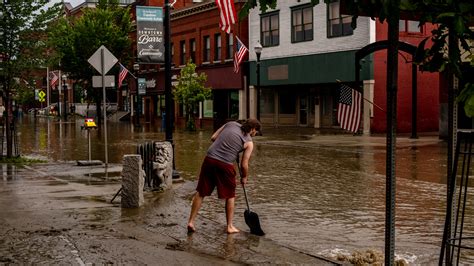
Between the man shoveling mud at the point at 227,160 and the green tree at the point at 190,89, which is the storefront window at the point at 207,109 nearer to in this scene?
the green tree at the point at 190,89

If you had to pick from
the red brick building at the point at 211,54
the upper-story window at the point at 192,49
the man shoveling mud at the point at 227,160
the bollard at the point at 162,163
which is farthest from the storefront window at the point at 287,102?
the man shoveling mud at the point at 227,160

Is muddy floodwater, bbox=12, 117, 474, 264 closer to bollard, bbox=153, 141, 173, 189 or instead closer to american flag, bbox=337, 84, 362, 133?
bollard, bbox=153, 141, 173, 189

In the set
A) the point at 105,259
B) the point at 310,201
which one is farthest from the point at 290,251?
the point at 310,201

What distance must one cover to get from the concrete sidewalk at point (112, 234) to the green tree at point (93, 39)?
42.5 m

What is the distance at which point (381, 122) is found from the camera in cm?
3409

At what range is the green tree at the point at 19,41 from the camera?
1902 centimetres

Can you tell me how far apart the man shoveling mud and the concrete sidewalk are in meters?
0.54

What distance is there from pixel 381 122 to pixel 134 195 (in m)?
25.3

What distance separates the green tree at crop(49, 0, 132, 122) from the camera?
54000 millimetres

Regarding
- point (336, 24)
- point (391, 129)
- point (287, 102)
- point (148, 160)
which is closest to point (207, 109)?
point (287, 102)

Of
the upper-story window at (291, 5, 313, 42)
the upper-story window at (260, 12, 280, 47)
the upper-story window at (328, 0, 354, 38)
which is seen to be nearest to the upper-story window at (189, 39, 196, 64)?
the upper-story window at (260, 12, 280, 47)

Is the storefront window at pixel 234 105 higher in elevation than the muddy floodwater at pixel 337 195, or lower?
higher

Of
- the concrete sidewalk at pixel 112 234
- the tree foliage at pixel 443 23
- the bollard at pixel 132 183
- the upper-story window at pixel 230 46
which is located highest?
the upper-story window at pixel 230 46

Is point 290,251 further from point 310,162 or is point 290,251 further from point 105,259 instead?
point 310,162
